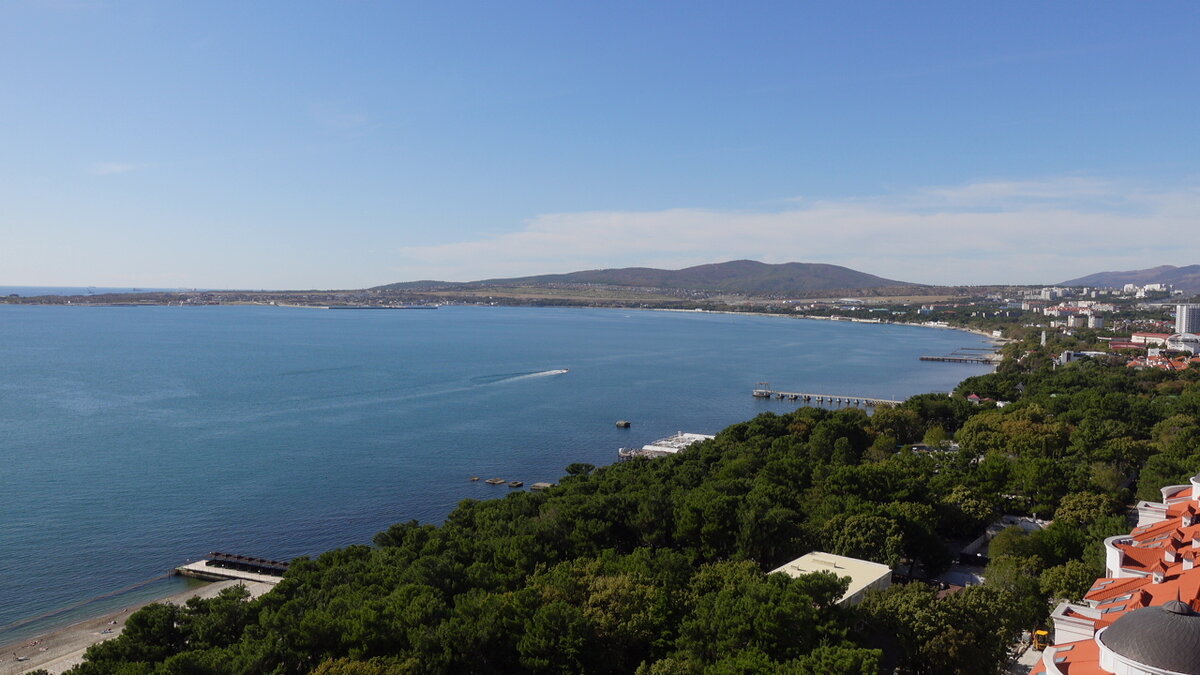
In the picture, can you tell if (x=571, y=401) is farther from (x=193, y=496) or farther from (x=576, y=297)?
(x=576, y=297)

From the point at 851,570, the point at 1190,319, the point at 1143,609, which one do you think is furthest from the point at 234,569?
the point at 1190,319

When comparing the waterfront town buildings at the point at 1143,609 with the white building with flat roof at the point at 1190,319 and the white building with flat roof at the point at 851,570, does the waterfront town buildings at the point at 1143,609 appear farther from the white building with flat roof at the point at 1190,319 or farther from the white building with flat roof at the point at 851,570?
the white building with flat roof at the point at 1190,319

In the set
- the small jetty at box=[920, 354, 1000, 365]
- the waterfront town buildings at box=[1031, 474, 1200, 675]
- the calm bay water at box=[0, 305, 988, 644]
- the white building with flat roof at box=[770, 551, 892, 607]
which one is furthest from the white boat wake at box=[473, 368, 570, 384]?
the waterfront town buildings at box=[1031, 474, 1200, 675]

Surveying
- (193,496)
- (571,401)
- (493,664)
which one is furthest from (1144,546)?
(571,401)

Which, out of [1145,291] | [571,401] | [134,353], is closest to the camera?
[571,401]

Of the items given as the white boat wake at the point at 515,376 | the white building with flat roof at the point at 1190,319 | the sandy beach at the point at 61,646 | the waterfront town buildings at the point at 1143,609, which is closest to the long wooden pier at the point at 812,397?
the white boat wake at the point at 515,376

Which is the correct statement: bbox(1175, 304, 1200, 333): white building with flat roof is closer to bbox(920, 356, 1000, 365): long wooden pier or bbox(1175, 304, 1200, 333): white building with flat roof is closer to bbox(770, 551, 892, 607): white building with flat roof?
bbox(920, 356, 1000, 365): long wooden pier
